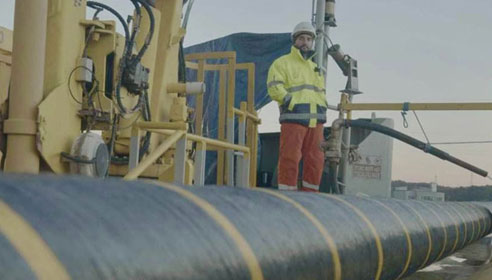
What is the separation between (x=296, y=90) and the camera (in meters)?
6.39

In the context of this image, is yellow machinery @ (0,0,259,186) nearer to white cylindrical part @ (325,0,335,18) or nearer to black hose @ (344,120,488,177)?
black hose @ (344,120,488,177)

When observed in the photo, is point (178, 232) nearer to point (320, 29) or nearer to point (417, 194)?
point (320, 29)

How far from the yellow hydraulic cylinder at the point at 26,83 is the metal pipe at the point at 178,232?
163 cm

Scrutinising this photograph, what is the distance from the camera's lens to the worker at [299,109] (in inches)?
245

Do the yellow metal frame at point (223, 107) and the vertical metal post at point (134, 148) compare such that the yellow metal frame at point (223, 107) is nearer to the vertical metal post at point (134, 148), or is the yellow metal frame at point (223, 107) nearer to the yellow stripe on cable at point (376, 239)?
the vertical metal post at point (134, 148)

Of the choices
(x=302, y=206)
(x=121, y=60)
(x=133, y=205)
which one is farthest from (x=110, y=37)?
(x=133, y=205)

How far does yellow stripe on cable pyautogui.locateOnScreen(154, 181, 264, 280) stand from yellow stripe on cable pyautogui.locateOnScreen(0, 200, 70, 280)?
692 mm

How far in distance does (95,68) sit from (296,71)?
2.65 meters

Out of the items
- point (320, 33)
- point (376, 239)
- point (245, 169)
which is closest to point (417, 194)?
point (320, 33)

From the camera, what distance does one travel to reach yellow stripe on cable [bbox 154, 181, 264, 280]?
6.20 ft

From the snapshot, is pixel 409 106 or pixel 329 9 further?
pixel 329 9

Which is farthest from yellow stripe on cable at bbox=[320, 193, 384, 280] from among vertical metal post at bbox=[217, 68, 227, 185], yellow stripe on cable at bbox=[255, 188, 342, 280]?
vertical metal post at bbox=[217, 68, 227, 185]

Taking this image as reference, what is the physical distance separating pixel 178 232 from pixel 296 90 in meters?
4.82

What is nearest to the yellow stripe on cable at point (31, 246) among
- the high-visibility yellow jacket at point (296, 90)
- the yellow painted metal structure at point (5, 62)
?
the yellow painted metal structure at point (5, 62)
